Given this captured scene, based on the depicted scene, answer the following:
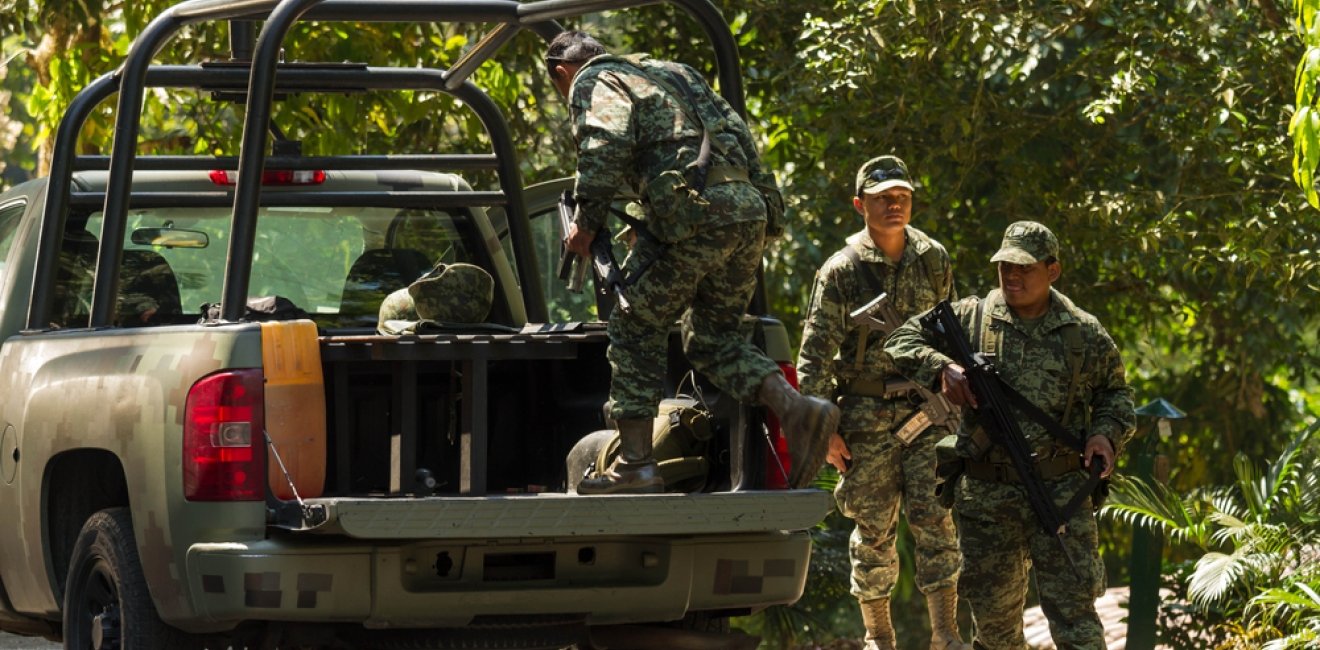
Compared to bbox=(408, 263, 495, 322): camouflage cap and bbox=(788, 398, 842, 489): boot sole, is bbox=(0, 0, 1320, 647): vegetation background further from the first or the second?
bbox=(788, 398, 842, 489): boot sole

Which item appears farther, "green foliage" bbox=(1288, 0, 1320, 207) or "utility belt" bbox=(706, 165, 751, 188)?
"green foliage" bbox=(1288, 0, 1320, 207)

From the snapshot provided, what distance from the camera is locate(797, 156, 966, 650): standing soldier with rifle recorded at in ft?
25.8

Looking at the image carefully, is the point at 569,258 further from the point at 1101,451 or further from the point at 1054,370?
the point at 1101,451

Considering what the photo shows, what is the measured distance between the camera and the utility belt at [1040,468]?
649 centimetres

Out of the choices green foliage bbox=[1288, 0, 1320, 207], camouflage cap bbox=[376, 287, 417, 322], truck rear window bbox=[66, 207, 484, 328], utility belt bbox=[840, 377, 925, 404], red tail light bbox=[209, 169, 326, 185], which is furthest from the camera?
utility belt bbox=[840, 377, 925, 404]

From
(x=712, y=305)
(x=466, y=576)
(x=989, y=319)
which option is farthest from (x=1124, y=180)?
(x=466, y=576)

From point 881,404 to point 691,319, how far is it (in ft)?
7.19

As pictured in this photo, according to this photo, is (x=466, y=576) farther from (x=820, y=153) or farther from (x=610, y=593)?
(x=820, y=153)

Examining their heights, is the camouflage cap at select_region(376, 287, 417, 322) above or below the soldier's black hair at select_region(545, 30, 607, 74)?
below

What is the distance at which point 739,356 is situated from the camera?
575cm

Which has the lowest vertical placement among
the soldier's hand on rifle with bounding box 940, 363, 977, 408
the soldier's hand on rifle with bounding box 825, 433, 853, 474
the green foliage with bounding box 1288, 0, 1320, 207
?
the soldier's hand on rifle with bounding box 825, 433, 853, 474

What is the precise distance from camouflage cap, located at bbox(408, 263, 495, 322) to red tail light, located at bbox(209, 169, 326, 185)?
93cm

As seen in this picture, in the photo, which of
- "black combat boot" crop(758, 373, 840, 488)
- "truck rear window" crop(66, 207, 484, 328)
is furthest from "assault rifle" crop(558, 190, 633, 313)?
"truck rear window" crop(66, 207, 484, 328)

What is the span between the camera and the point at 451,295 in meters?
6.57
